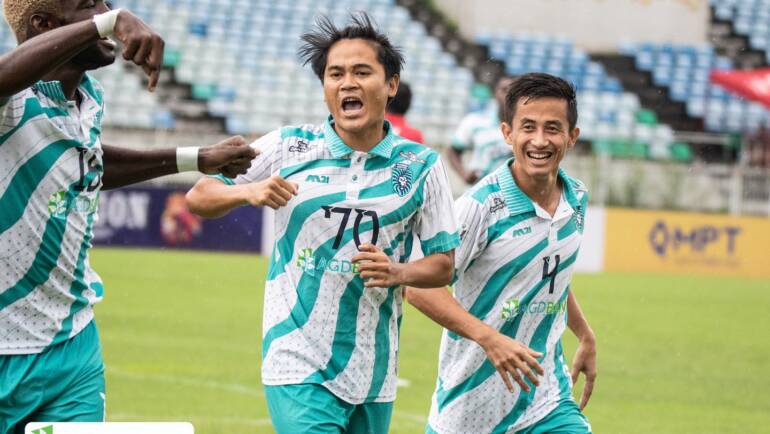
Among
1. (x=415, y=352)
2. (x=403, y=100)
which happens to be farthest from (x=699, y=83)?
(x=403, y=100)

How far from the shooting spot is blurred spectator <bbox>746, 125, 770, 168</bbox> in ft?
87.0

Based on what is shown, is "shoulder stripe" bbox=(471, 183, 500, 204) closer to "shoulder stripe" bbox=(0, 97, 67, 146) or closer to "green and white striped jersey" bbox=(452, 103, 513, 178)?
"shoulder stripe" bbox=(0, 97, 67, 146)

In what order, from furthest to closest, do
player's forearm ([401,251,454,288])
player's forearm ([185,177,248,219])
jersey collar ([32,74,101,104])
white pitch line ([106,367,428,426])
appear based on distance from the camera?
white pitch line ([106,367,428,426]), player's forearm ([401,251,454,288]), player's forearm ([185,177,248,219]), jersey collar ([32,74,101,104])

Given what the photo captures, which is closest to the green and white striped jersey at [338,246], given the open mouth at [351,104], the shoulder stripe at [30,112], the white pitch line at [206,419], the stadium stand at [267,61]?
the open mouth at [351,104]

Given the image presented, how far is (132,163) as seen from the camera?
4949 mm

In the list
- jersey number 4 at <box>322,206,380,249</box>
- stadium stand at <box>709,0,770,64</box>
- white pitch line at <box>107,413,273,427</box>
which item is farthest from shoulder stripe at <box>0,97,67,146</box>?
stadium stand at <box>709,0,770,64</box>

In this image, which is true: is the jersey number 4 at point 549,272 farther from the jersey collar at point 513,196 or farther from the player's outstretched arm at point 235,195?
the player's outstretched arm at point 235,195

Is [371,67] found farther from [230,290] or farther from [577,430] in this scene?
[230,290]

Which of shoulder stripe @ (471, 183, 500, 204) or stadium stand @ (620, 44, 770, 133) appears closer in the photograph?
shoulder stripe @ (471, 183, 500, 204)

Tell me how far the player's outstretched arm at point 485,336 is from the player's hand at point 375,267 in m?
0.44

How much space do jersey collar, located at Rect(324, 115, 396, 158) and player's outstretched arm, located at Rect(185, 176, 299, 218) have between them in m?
0.24

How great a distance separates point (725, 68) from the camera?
32625 mm

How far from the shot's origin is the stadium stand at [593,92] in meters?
27.8

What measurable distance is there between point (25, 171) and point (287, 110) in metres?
23.1
